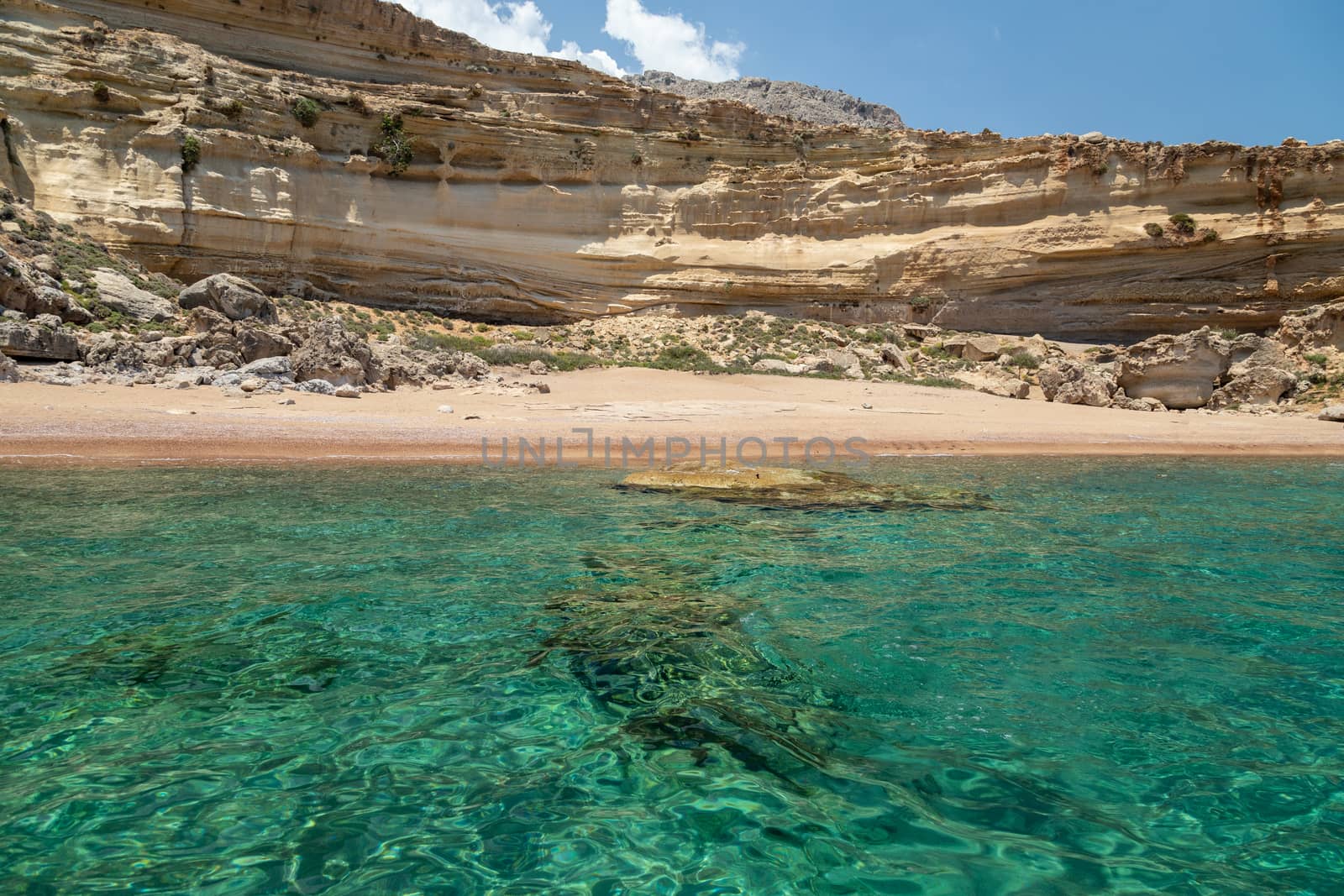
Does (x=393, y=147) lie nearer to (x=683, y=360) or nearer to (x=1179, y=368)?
(x=683, y=360)

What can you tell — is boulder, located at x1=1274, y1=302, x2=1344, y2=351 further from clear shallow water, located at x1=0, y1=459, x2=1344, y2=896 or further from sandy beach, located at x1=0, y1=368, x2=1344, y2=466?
clear shallow water, located at x1=0, y1=459, x2=1344, y2=896

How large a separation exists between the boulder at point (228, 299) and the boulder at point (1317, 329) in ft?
102

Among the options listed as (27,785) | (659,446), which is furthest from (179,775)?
(659,446)

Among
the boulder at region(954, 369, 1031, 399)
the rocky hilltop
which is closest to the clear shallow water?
the boulder at region(954, 369, 1031, 399)

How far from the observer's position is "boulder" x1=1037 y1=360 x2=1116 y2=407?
20469mm

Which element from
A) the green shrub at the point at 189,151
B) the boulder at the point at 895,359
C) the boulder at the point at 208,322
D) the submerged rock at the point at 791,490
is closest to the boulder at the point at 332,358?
the boulder at the point at 208,322

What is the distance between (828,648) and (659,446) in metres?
9.25

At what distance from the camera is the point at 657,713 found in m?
3.27

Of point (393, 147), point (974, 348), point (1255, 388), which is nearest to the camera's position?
point (1255, 388)

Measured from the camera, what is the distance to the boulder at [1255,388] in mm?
20266

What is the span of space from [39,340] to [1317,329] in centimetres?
3420

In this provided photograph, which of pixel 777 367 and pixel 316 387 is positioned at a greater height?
pixel 777 367

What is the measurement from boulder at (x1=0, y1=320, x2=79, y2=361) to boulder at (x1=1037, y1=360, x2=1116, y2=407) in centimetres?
2350

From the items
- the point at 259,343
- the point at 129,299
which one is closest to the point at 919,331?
the point at 259,343
